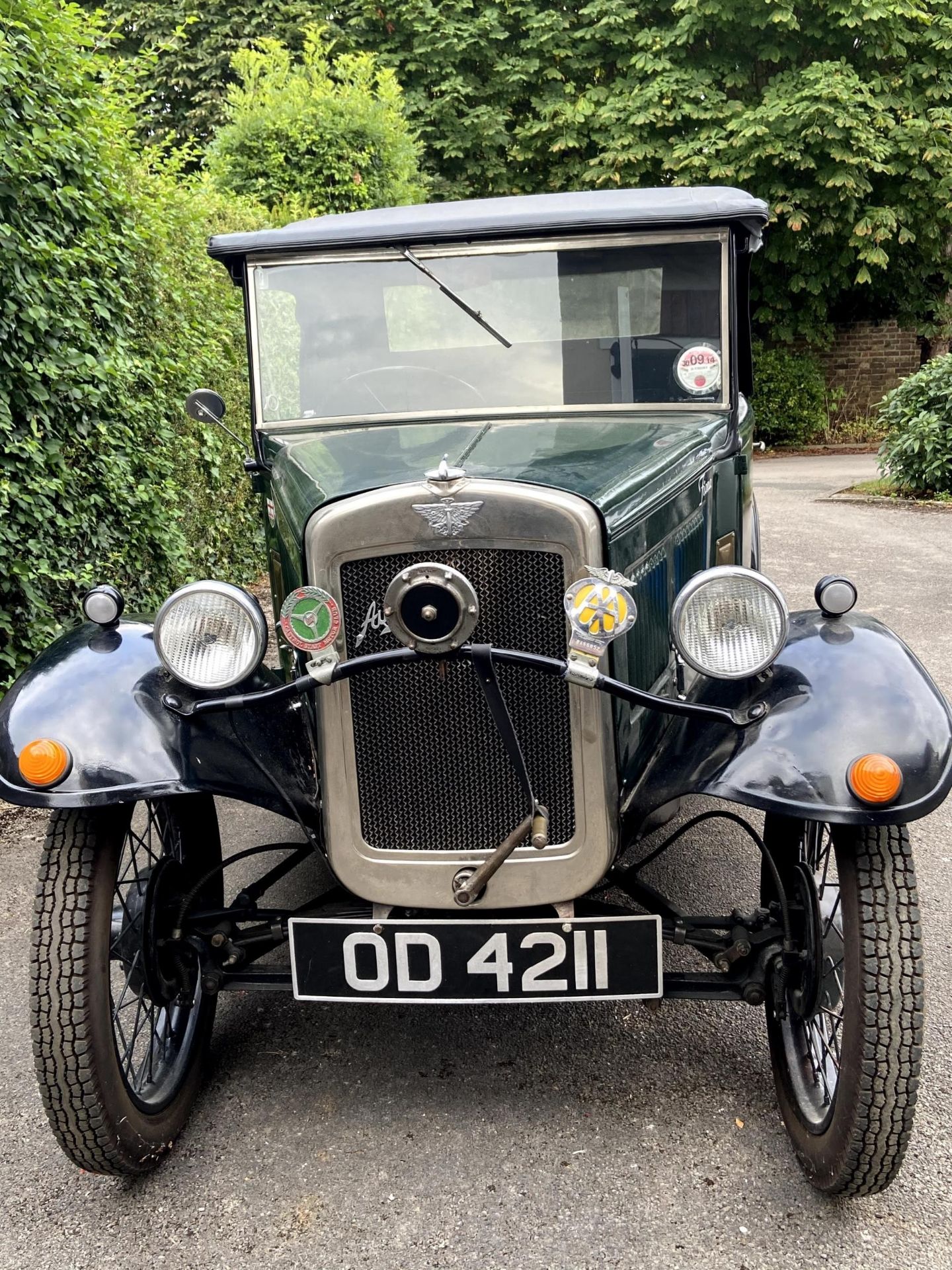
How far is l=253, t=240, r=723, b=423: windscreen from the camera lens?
10.1 feet

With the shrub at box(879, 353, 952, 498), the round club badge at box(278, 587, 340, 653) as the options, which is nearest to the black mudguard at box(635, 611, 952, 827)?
the round club badge at box(278, 587, 340, 653)

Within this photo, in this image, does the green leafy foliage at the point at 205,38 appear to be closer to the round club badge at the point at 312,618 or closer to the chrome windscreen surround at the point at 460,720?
the chrome windscreen surround at the point at 460,720

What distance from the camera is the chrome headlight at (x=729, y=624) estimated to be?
81.9 inches

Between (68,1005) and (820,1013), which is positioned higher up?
(68,1005)

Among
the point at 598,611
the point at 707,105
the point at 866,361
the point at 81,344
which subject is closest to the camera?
the point at 598,611

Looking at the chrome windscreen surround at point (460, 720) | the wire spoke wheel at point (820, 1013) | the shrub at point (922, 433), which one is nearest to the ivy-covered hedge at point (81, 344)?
the chrome windscreen surround at point (460, 720)

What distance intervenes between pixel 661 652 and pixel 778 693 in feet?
1.71

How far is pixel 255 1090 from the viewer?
2541mm

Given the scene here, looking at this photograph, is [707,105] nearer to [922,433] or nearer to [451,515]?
[922,433]

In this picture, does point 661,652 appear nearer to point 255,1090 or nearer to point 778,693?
point 778,693

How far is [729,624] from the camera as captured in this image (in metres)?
2.12

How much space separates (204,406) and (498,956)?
6.71 ft

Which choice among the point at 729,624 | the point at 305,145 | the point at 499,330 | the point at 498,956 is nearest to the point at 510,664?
the point at 729,624

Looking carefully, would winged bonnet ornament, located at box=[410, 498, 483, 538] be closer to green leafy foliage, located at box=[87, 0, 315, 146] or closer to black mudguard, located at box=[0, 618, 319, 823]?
black mudguard, located at box=[0, 618, 319, 823]
